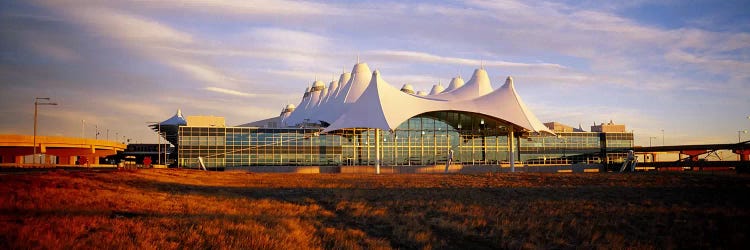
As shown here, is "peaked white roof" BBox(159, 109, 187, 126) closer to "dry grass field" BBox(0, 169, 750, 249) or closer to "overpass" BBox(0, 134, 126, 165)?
"overpass" BBox(0, 134, 126, 165)

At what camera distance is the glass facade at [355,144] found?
5866 centimetres

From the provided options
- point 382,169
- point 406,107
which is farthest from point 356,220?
point 382,169

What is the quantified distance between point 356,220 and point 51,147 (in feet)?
224

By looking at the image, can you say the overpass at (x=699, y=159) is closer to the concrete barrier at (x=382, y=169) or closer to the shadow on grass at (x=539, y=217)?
the concrete barrier at (x=382, y=169)

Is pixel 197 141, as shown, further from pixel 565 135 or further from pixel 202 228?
pixel 202 228

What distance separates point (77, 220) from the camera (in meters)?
11.2

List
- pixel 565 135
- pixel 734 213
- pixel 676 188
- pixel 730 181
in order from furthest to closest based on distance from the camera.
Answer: pixel 565 135, pixel 730 181, pixel 676 188, pixel 734 213

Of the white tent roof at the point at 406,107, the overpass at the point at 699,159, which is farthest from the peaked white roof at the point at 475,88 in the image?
the overpass at the point at 699,159

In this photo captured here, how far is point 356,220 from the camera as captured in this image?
51.9ft

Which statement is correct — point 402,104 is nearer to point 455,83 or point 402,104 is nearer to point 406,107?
point 406,107

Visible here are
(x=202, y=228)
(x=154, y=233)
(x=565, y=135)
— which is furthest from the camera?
(x=565, y=135)

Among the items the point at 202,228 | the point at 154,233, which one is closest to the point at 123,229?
the point at 154,233

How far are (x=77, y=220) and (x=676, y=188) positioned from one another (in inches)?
968

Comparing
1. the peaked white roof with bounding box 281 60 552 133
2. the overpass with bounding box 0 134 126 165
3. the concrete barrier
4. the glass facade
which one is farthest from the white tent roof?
the overpass with bounding box 0 134 126 165
